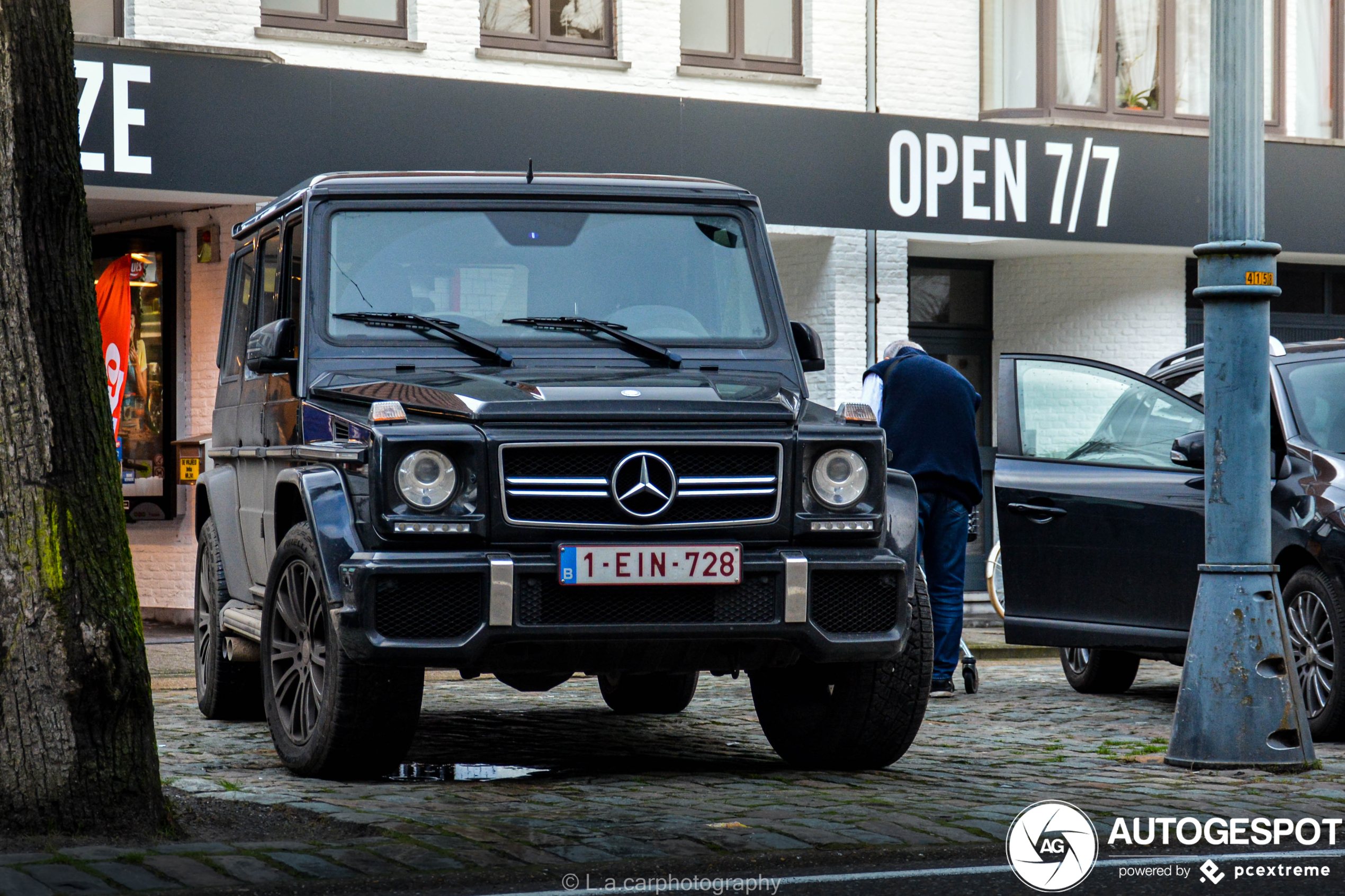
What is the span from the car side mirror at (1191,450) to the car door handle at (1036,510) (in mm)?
854

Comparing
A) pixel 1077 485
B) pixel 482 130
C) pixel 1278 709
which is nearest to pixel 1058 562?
pixel 1077 485

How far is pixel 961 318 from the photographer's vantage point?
→ 62.5ft

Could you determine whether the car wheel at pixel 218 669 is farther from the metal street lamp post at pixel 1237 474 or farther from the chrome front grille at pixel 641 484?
the metal street lamp post at pixel 1237 474

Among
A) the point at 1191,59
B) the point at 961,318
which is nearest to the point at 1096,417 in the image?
the point at 961,318

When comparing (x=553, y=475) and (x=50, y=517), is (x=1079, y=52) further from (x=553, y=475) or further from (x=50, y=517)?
(x=50, y=517)

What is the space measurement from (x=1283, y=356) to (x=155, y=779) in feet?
18.7

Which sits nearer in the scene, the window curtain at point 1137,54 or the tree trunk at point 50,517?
the tree trunk at point 50,517

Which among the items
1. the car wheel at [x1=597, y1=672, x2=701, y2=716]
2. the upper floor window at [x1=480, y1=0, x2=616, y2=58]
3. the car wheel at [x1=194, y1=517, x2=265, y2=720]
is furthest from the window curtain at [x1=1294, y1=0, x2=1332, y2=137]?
the car wheel at [x1=194, y1=517, x2=265, y2=720]

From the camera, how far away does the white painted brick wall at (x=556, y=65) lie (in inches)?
584

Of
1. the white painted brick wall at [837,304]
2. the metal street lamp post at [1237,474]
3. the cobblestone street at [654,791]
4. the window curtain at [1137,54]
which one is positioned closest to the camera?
the cobblestone street at [654,791]

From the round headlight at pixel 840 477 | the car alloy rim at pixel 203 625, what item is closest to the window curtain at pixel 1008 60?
the car alloy rim at pixel 203 625

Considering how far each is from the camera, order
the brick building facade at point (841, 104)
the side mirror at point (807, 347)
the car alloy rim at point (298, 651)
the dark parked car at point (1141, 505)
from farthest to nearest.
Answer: the brick building facade at point (841, 104)
the dark parked car at point (1141, 505)
the side mirror at point (807, 347)
the car alloy rim at point (298, 651)

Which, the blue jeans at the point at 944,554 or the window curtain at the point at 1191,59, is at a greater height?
the window curtain at the point at 1191,59

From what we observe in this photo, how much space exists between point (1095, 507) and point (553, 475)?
12.4 ft
